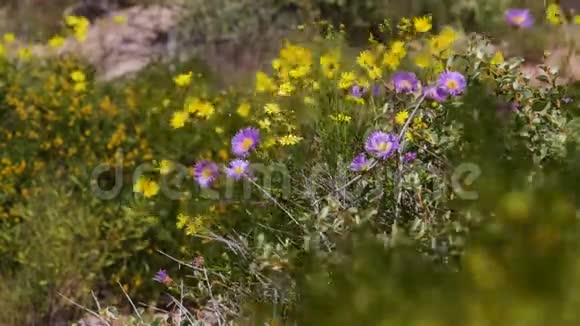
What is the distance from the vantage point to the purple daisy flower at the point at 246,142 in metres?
2.39

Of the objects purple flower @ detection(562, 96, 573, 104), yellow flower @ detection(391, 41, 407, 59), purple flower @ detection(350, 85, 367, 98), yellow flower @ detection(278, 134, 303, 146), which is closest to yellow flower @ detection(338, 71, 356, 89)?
purple flower @ detection(350, 85, 367, 98)

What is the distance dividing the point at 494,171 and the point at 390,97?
160cm

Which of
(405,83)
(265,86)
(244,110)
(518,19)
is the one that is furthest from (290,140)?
(244,110)

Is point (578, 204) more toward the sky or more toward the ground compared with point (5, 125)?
more toward the ground

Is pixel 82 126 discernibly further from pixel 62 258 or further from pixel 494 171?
pixel 494 171

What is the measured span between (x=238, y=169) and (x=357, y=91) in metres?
0.49

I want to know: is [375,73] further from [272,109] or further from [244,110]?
[244,110]

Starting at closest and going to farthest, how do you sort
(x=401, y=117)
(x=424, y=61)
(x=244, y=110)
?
(x=401, y=117) < (x=424, y=61) < (x=244, y=110)

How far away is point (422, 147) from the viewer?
2.17m

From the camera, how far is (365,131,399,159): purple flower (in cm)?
211

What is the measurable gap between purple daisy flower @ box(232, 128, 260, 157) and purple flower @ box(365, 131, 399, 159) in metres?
0.33

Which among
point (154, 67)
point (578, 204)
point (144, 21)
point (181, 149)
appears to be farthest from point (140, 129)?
point (144, 21)

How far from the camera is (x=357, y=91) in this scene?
2.62 m

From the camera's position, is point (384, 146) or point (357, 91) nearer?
point (384, 146)
